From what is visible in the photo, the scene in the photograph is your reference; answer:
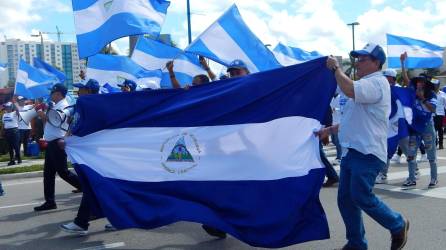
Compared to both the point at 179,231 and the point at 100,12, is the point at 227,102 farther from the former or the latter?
the point at 100,12

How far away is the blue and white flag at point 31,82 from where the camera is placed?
16062mm

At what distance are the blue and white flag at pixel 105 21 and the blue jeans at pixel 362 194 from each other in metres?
4.59

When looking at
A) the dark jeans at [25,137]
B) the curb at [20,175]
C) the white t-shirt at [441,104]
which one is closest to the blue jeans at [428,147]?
the white t-shirt at [441,104]

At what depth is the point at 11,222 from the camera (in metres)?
7.12

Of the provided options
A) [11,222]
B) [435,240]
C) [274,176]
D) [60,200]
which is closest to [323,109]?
[274,176]

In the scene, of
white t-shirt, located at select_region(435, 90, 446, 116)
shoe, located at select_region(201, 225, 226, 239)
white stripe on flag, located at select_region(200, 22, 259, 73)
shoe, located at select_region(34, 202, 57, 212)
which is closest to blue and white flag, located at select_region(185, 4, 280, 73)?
white stripe on flag, located at select_region(200, 22, 259, 73)

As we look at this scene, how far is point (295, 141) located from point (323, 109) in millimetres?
397

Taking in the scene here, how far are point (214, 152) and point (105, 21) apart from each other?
3862 millimetres

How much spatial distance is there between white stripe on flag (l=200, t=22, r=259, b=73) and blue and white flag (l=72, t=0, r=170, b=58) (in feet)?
2.90

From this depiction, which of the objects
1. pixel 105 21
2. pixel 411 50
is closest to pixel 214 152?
pixel 105 21

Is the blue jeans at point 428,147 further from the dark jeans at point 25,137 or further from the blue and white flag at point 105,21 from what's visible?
the dark jeans at point 25,137

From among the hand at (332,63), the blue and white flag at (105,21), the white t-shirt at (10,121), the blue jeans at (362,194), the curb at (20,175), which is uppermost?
the blue and white flag at (105,21)

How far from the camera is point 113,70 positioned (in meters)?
11.7

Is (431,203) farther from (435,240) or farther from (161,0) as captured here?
(161,0)
